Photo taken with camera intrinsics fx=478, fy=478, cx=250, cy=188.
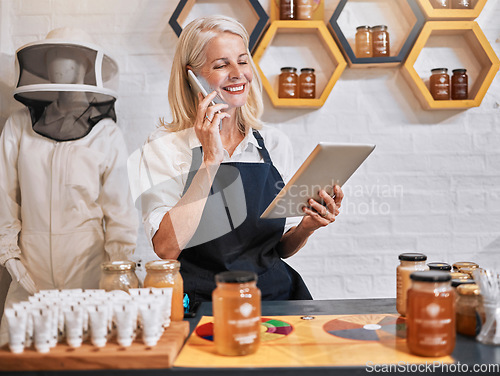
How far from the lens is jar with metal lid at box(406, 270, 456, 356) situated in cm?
94

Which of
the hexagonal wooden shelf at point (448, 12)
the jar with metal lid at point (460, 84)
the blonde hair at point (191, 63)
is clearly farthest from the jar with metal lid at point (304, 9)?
the jar with metal lid at point (460, 84)

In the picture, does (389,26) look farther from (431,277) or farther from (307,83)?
(431,277)

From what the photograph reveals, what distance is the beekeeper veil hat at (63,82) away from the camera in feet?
7.23

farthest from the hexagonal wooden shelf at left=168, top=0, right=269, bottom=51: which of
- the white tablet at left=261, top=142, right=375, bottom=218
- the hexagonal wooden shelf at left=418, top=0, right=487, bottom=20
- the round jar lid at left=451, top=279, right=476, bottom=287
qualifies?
the round jar lid at left=451, top=279, right=476, bottom=287

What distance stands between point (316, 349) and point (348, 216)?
5.81 feet

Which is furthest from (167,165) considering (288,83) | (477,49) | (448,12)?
(477,49)

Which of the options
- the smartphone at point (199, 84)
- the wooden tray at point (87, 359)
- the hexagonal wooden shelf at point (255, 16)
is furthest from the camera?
the hexagonal wooden shelf at point (255, 16)

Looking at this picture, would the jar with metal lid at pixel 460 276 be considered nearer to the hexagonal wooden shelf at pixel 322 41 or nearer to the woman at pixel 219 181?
the woman at pixel 219 181

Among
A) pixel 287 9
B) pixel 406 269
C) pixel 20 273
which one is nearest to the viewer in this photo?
pixel 406 269

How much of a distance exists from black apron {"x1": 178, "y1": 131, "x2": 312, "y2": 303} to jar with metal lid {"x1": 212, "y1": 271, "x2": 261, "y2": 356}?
0.61 m

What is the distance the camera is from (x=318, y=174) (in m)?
1.29

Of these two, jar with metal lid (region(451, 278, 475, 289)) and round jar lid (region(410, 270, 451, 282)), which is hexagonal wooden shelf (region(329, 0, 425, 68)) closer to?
jar with metal lid (region(451, 278, 475, 289))

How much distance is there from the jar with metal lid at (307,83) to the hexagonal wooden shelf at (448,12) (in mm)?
681

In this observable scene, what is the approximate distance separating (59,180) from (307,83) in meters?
1.36
